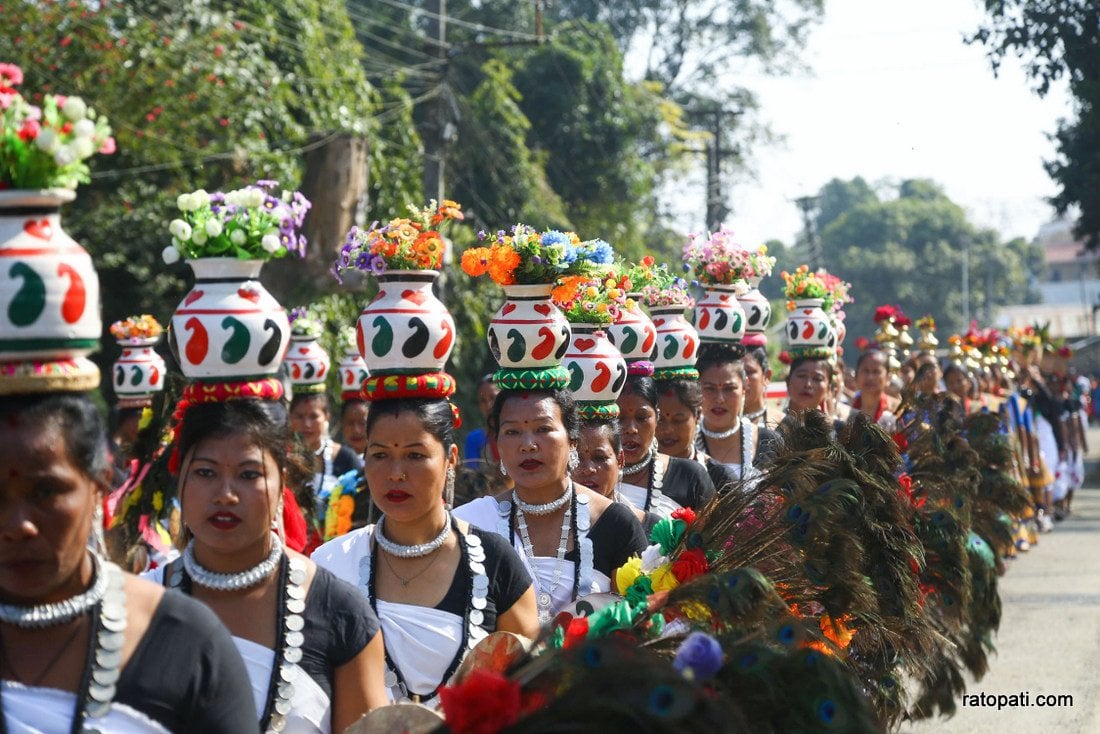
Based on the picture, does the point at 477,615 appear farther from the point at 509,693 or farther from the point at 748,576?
the point at 509,693

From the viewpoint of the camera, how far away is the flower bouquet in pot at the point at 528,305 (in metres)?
5.84

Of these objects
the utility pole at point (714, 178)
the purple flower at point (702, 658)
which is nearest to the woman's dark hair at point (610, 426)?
the purple flower at point (702, 658)

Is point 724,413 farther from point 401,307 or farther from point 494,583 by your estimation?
point 494,583

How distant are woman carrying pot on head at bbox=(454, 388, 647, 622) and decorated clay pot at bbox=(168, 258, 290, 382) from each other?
6.23 feet

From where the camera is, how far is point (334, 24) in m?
18.5

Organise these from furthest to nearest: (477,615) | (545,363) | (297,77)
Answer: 1. (297,77)
2. (545,363)
3. (477,615)

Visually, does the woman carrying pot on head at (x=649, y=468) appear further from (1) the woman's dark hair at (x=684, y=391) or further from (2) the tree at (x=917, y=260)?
(2) the tree at (x=917, y=260)

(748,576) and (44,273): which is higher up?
(44,273)

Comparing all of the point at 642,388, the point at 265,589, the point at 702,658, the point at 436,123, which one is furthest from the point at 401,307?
the point at 436,123

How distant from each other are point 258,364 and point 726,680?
4.84ft

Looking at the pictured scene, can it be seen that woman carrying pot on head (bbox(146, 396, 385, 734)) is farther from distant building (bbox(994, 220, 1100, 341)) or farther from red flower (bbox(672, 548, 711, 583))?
distant building (bbox(994, 220, 1100, 341))

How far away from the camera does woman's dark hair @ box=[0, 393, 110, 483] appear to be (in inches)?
102

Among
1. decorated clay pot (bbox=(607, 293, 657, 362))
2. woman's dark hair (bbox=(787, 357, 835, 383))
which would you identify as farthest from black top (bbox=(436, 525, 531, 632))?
woman's dark hair (bbox=(787, 357, 835, 383))

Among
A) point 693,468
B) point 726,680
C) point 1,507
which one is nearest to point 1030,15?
point 693,468
